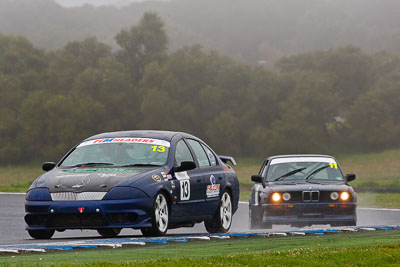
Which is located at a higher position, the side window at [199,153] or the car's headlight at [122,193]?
the side window at [199,153]

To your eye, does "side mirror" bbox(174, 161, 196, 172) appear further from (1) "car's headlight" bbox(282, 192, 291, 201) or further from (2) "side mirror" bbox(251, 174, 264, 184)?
(2) "side mirror" bbox(251, 174, 264, 184)

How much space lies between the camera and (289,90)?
9381 cm

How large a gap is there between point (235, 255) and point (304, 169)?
8.80m

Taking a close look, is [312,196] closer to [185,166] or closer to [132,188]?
[185,166]

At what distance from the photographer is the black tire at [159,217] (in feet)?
41.1

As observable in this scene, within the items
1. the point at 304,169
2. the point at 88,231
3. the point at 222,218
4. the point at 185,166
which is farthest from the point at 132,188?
the point at 304,169

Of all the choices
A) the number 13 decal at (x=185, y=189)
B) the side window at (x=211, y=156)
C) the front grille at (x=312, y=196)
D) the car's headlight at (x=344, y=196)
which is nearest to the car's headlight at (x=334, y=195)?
the car's headlight at (x=344, y=196)

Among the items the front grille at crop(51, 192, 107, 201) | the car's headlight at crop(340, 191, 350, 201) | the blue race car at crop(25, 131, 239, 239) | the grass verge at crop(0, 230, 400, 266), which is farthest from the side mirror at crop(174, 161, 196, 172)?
the car's headlight at crop(340, 191, 350, 201)

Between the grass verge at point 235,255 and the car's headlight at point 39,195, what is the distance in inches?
82.5

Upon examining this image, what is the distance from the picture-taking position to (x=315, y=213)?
16.7 meters

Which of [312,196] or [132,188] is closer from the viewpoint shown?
[132,188]

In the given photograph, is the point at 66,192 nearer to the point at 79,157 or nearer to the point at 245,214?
the point at 79,157

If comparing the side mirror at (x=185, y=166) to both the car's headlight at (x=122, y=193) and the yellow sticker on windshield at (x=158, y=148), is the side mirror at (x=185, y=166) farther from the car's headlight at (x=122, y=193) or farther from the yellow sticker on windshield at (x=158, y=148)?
the car's headlight at (x=122, y=193)

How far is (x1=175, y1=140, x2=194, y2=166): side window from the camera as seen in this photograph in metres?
13.8
